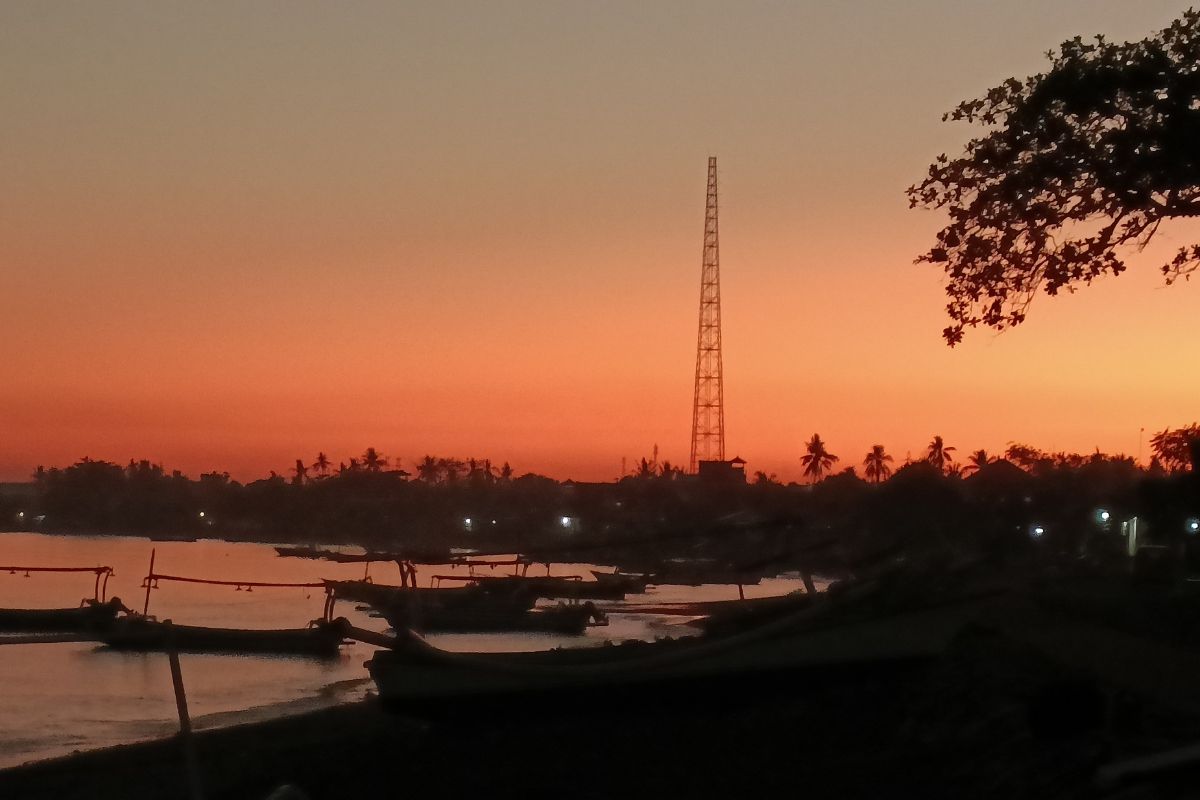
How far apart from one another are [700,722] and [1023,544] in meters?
34.3

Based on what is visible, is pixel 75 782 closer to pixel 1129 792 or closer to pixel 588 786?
pixel 588 786

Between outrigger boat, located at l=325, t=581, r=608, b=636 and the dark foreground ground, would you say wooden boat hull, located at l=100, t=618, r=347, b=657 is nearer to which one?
the dark foreground ground

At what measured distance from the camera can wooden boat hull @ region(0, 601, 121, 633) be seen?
179 ft

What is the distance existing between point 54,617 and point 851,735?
53.3m

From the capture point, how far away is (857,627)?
13.2 metres

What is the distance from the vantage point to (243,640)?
30.6 metres

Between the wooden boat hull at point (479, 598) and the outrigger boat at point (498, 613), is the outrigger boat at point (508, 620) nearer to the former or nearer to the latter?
the outrigger boat at point (498, 613)

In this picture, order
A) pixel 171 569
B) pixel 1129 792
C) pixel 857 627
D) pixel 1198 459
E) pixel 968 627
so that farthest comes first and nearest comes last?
pixel 171 569
pixel 1198 459
pixel 857 627
pixel 968 627
pixel 1129 792

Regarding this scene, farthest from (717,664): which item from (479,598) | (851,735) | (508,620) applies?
(479,598)

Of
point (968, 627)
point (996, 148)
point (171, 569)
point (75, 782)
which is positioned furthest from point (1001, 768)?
point (171, 569)

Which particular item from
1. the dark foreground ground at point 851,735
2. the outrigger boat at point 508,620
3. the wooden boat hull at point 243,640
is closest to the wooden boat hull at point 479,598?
the outrigger boat at point 508,620

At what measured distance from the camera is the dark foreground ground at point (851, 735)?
8.91 meters

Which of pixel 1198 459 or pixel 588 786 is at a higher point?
pixel 1198 459

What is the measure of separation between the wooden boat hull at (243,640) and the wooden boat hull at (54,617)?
1513mm
